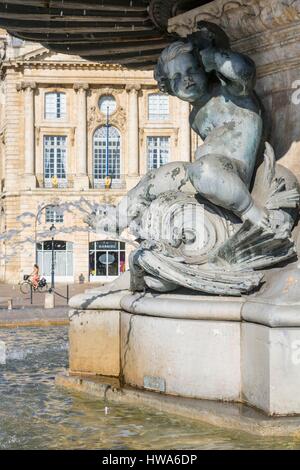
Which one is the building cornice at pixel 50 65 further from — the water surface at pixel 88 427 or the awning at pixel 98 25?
the water surface at pixel 88 427

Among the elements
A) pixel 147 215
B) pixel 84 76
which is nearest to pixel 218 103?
pixel 147 215

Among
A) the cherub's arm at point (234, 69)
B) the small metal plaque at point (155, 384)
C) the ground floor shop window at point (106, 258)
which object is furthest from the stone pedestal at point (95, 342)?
the ground floor shop window at point (106, 258)

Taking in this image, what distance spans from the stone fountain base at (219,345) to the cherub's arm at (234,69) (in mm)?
1070

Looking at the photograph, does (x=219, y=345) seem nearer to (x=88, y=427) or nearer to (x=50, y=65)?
(x=88, y=427)

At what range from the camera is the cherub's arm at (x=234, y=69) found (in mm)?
5305

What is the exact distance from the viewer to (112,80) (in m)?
51.7

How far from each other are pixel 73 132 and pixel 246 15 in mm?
46768

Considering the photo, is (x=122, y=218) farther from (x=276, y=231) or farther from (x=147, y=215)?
(x=276, y=231)

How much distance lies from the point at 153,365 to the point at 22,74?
4751 cm

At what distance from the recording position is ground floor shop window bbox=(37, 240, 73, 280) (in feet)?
158

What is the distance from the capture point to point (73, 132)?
51812 millimetres

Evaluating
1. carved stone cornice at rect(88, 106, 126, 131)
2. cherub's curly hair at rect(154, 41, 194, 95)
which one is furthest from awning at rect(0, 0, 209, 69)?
carved stone cornice at rect(88, 106, 126, 131)

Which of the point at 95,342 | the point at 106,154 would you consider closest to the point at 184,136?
the point at 106,154

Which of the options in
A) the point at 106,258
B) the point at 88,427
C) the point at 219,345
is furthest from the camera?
the point at 106,258
